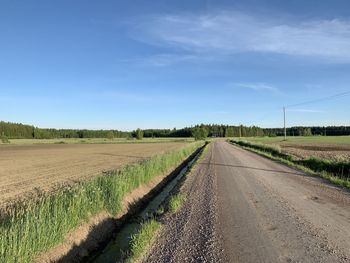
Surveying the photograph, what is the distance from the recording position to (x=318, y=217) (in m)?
10.8

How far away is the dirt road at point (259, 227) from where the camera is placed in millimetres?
7449

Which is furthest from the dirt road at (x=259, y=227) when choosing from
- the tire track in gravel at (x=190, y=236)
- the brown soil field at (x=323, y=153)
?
the brown soil field at (x=323, y=153)

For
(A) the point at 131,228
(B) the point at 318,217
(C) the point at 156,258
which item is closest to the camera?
(C) the point at 156,258

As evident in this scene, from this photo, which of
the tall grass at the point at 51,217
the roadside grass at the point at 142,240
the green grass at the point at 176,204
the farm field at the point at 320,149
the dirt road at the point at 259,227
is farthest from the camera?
the farm field at the point at 320,149

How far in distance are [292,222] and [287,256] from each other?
312 cm

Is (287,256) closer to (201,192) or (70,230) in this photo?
(70,230)

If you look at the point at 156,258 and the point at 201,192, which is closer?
the point at 156,258

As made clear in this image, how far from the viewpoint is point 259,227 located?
→ 971 cm

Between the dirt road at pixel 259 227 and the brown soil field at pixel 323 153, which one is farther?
the brown soil field at pixel 323 153

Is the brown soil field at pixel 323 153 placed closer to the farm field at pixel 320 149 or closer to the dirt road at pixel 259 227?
the farm field at pixel 320 149

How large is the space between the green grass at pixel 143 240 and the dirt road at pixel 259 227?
202 mm

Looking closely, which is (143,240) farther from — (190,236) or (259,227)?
(259,227)

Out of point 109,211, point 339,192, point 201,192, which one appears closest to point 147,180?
point 201,192

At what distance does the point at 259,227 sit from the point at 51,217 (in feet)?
16.4
